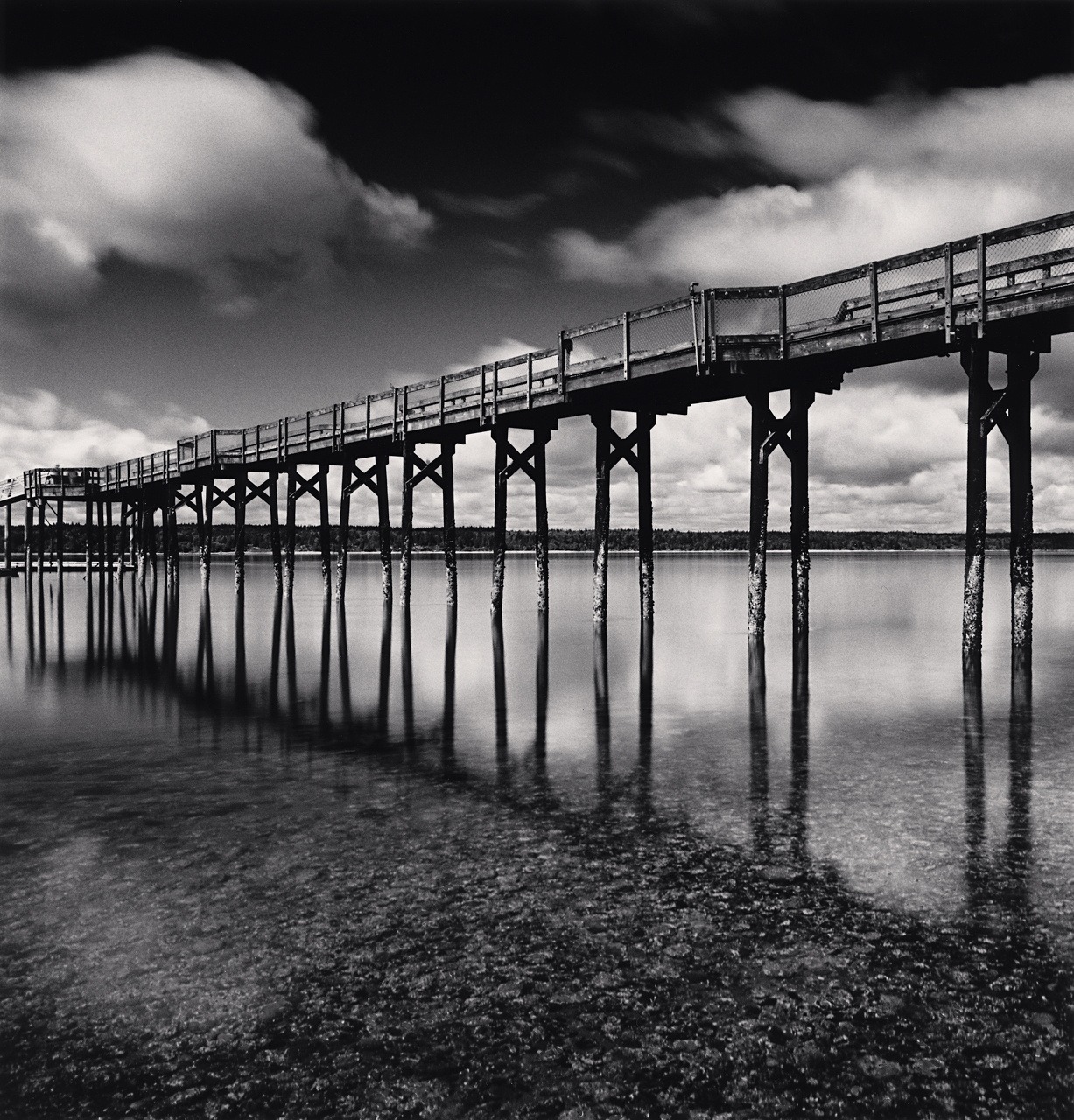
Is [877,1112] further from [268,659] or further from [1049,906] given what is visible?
[268,659]

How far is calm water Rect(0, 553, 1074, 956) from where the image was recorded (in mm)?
5973

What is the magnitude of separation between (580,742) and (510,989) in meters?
5.52

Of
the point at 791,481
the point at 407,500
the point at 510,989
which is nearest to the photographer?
the point at 510,989

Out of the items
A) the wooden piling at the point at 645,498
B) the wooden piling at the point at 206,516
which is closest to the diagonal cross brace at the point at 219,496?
the wooden piling at the point at 206,516

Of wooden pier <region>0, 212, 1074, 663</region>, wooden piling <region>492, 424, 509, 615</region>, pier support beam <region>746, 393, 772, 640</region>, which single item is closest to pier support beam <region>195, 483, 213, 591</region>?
wooden pier <region>0, 212, 1074, 663</region>

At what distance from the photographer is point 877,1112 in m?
3.13

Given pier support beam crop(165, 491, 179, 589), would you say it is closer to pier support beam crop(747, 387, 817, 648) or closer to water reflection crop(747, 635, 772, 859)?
pier support beam crop(747, 387, 817, 648)

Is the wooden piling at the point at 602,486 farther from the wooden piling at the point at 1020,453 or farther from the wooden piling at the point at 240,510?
the wooden piling at the point at 240,510

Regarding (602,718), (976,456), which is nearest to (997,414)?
(976,456)

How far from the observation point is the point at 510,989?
396 cm

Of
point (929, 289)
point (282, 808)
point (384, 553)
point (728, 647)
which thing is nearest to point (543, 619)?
point (728, 647)

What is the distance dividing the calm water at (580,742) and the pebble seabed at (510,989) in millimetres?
355

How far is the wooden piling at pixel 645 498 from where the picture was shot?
21406mm

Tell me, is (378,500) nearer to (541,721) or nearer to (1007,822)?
(541,721)
